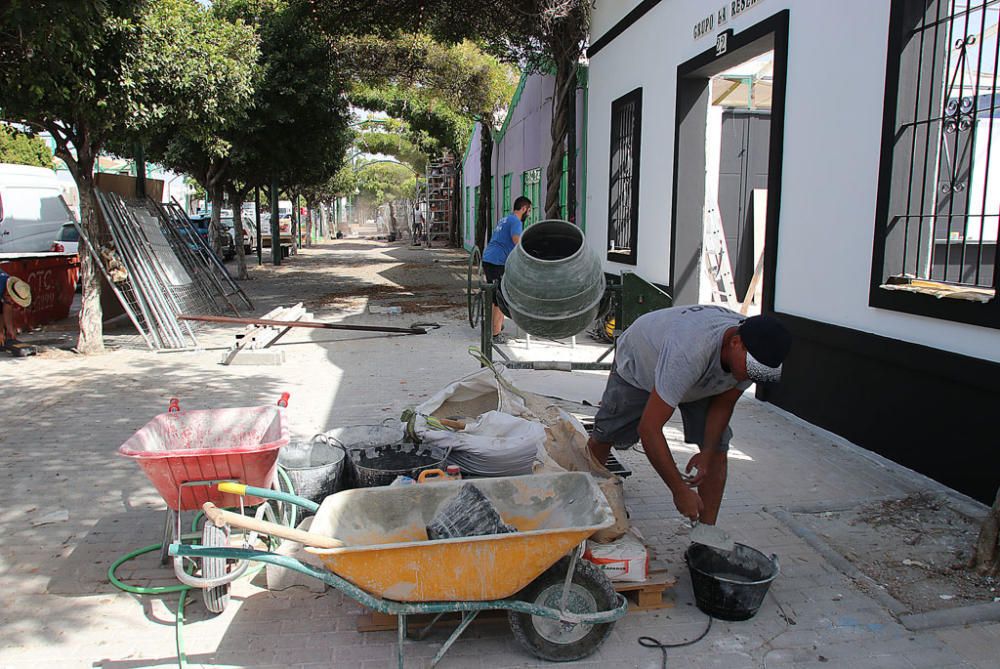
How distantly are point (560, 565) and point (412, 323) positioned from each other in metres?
9.11

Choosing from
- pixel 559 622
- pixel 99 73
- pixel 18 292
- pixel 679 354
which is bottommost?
pixel 559 622

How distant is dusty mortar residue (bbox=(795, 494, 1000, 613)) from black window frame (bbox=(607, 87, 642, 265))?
6.04 m

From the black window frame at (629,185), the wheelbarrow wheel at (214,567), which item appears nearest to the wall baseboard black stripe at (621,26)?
the black window frame at (629,185)

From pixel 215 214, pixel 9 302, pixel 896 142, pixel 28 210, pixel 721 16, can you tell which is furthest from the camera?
pixel 215 214

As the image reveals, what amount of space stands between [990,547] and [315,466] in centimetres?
356

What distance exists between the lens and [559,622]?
10.3 ft

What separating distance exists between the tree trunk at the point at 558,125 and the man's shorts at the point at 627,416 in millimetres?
8852

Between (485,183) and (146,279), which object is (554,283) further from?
(485,183)

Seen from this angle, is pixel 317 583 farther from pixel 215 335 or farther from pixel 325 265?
pixel 325 265

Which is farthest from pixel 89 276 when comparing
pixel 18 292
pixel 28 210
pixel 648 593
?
pixel 28 210

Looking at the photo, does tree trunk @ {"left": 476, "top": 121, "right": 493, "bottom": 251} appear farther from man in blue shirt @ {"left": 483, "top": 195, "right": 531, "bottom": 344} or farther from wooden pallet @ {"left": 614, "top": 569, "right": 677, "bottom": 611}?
wooden pallet @ {"left": 614, "top": 569, "right": 677, "bottom": 611}

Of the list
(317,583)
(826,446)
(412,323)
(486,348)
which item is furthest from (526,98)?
(317,583)

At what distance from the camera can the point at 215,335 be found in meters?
10.9

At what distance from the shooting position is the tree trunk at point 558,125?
1238cm
